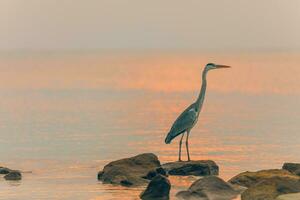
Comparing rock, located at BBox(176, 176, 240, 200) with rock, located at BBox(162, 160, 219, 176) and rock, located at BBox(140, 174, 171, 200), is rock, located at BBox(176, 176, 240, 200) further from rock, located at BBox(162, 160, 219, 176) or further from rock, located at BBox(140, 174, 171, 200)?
rock, located at BBox(162, 160, 219, 176)

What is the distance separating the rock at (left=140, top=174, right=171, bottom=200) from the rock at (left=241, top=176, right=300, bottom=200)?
2047 millimetres

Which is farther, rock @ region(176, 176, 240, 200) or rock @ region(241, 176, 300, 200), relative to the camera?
rock @ region(176, 176, 240, 200)

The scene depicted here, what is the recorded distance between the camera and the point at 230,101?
82.0m

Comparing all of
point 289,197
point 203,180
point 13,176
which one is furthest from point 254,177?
point 13,176

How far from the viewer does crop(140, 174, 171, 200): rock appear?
28.2 meters

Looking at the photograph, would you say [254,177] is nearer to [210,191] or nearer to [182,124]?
[210,191]

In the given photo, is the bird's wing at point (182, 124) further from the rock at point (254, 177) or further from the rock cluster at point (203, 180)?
the rock at point (254, 177)

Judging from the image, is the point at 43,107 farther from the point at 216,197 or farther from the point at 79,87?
the point at 216,197

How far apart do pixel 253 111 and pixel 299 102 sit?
1045cm

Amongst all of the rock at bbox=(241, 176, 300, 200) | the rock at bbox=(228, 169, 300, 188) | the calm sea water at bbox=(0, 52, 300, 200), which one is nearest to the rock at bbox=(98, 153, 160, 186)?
the calm sea water at bbox=(0, 52, 300, 200)

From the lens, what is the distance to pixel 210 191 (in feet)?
92.9

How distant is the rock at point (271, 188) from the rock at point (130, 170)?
4264mm

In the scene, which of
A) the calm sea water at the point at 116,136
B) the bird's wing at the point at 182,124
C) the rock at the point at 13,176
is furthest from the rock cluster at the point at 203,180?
the bird's wing at the point at 182,124

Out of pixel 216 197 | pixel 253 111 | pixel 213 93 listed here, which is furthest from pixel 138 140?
pixel 213 93
